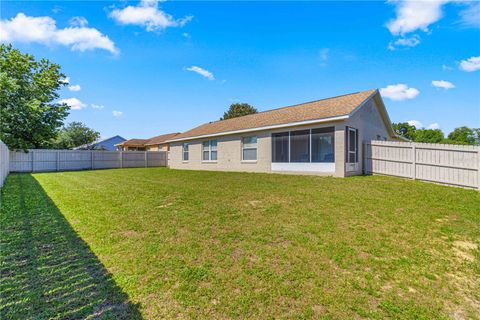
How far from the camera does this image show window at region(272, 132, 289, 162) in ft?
41.7

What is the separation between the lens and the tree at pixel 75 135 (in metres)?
38.4

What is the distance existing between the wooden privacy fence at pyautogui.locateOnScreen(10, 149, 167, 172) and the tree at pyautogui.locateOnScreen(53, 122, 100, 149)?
19159 millimetres

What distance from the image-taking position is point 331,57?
1455 centimetres

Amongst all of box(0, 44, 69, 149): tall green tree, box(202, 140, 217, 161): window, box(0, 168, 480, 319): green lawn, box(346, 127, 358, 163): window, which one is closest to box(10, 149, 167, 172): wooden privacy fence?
box(0, 44, 69, 149): tall green tree

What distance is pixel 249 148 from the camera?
14.8 meters

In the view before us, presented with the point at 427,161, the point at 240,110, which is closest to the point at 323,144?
the point at 427,161

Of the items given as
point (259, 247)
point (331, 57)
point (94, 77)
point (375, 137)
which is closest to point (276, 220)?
point (259, 247)

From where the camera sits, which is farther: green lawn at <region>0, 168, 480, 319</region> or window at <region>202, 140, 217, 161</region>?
window at <region>202, 140, 217, 161</region>

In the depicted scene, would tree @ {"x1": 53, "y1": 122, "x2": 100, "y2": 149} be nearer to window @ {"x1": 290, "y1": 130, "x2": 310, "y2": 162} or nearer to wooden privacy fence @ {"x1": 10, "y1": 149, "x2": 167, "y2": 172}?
wooden privacy fence @ {"x1": 10, "y1": 149, "x2": 167, "y2": 172}

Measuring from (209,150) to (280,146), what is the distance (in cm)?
671

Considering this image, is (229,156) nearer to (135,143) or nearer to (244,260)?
(244,260)

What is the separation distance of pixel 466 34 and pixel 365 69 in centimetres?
496

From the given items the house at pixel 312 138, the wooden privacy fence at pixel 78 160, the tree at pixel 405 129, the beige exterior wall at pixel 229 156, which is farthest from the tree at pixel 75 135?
the tree at pixel 405 129

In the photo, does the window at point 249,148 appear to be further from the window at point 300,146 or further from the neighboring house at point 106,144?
the neighboring house at point 106,144
